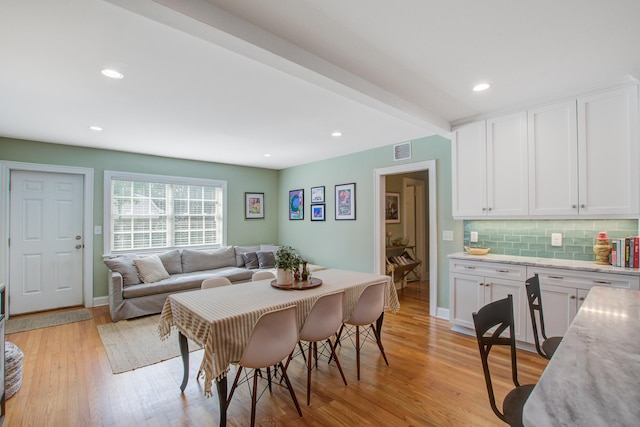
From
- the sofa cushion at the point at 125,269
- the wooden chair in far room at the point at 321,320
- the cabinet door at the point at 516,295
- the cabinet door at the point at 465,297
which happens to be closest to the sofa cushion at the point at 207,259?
the sofa cushion at the point at 125,269

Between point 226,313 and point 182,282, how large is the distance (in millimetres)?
3013

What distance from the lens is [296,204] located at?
6.48 metres

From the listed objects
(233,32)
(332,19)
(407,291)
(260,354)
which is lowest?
(407,291)

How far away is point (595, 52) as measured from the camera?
85.8 inches

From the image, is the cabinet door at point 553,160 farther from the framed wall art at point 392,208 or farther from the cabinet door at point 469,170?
the framed wall art at point 392,208

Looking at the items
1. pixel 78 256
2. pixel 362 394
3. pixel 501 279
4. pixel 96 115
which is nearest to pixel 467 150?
pixel 501 279

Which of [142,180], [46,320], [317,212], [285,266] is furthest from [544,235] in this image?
[46,320]

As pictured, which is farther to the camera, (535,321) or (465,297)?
(465,297)

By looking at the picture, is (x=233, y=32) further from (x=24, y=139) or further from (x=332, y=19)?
A: (x=24, y=139)

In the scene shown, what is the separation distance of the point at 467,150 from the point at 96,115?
13.6ft

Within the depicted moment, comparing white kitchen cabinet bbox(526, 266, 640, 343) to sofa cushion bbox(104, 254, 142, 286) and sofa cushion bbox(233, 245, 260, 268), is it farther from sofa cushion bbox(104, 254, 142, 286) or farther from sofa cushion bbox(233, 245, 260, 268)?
sofa cushion bbox(104, 254, 142, 286)

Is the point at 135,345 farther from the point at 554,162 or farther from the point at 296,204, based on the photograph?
the point at 554,162

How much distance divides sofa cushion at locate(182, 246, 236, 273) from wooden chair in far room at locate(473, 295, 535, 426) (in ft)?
15.8

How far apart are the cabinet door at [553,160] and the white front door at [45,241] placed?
6016 millimetres
